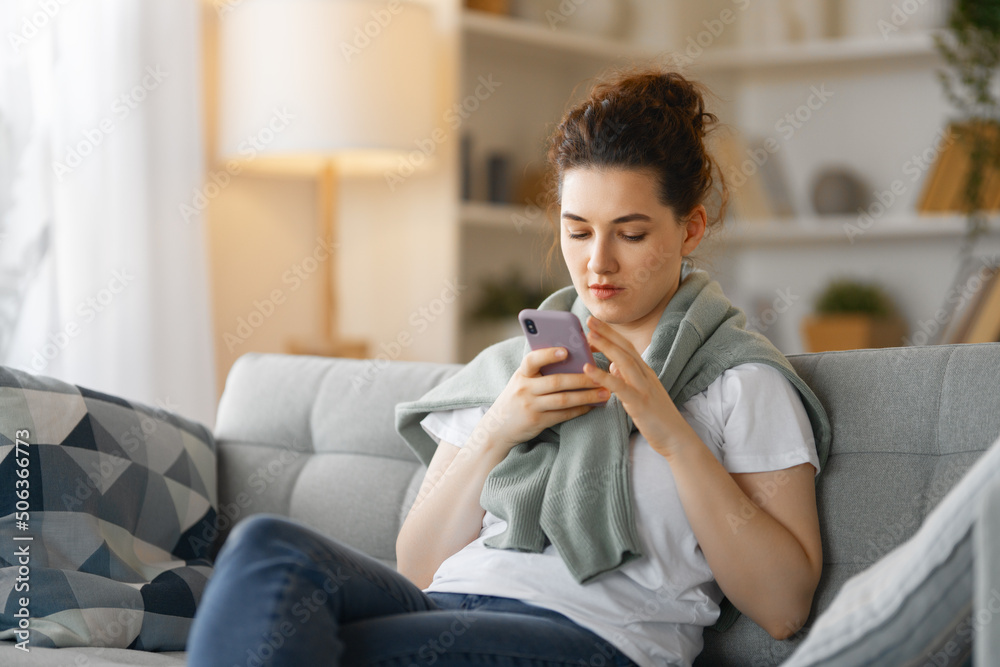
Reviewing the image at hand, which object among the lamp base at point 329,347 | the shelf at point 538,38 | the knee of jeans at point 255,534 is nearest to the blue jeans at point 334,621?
the knee of jeans at point 255,534

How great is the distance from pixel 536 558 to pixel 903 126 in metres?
2.58

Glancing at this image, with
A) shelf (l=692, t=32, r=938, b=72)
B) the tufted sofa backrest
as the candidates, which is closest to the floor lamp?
the tufted sofa backrest

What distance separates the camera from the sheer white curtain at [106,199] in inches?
88.6

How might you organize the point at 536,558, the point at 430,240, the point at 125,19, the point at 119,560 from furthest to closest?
1. the point at 430,240
2. the point at 125,19
3. the point at 119,560
4. the point at 536,558

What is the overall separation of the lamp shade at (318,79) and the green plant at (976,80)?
161 cm

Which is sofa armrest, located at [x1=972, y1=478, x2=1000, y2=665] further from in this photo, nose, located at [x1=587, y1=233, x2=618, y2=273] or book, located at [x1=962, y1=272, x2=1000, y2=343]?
book, located at [x1=962, y1=272, x2=1000, y2=343]

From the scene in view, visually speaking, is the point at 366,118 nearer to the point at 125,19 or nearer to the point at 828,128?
the point at 125,19

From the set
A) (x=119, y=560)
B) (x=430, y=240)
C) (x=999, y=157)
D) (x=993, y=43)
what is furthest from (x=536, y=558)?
(x=993, y=43)

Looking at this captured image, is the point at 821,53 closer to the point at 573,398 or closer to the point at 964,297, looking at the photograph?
the point at 964,297

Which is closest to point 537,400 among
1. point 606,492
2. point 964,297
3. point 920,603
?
point 606,492

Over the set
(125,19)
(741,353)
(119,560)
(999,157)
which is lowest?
(119,560)

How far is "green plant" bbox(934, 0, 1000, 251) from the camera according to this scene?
2.89 metres

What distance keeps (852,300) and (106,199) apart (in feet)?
7.34

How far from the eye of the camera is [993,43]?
2.92 meters
